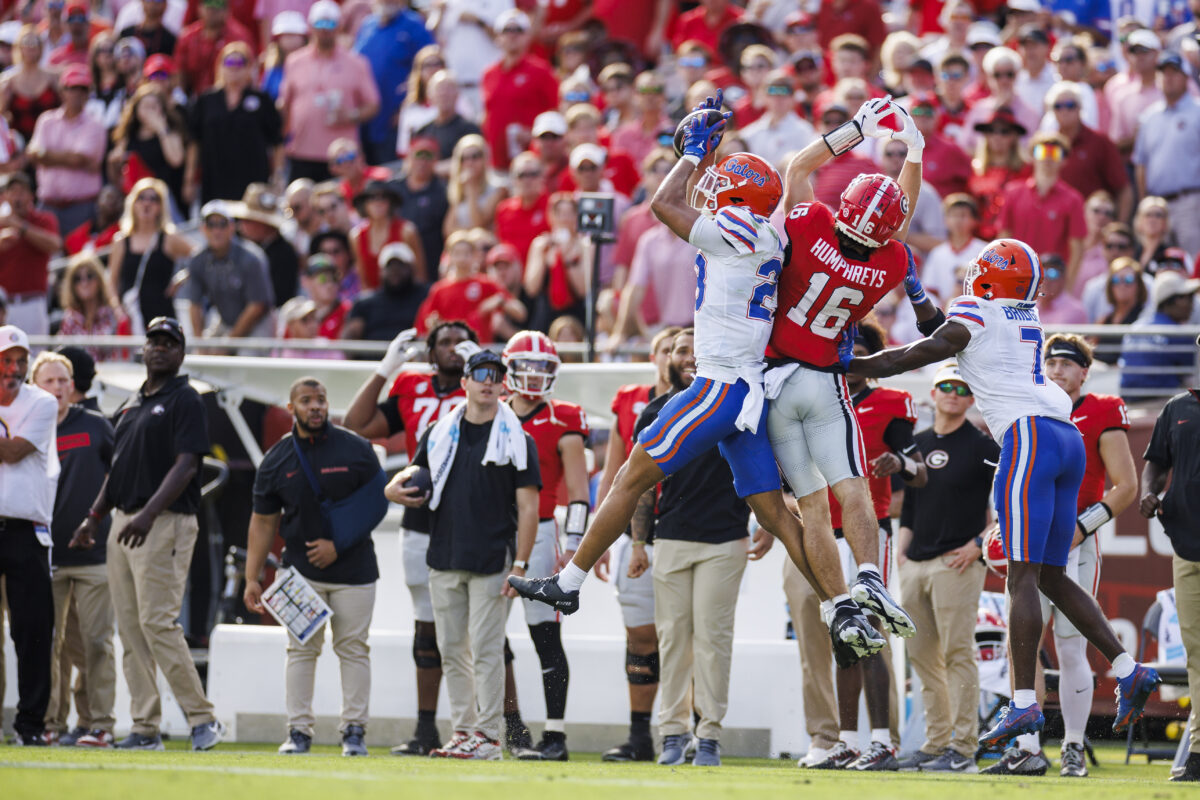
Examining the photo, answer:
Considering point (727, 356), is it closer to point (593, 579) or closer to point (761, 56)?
point (593, 579)

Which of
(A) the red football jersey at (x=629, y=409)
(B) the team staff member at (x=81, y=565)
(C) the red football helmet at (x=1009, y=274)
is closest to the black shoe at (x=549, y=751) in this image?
(A) the red football jersey at (x=629, y=409)

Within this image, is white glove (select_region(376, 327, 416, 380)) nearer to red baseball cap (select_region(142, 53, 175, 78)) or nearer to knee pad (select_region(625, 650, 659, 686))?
knee pad (select_region(625, 650, 659, 686))

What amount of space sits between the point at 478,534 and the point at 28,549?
2.71 meters

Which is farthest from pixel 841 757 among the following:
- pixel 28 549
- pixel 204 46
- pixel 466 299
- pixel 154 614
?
pixel 204 46

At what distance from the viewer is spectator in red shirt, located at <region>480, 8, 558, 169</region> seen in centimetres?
1672

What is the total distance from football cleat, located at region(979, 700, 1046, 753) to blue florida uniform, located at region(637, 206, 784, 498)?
1.64 metres

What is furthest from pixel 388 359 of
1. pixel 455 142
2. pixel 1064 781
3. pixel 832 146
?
pixel 455 142

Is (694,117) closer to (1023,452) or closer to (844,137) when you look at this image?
(844,137)

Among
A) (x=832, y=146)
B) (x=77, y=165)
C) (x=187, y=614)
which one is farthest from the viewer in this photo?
(x=77, y=165)

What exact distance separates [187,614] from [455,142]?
5.40 metres

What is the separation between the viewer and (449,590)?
9594 millimetres

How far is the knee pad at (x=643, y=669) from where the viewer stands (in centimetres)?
994

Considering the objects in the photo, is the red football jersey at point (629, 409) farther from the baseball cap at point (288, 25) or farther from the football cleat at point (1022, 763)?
the baseball cap at point (288, 25)

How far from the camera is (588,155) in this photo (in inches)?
561
